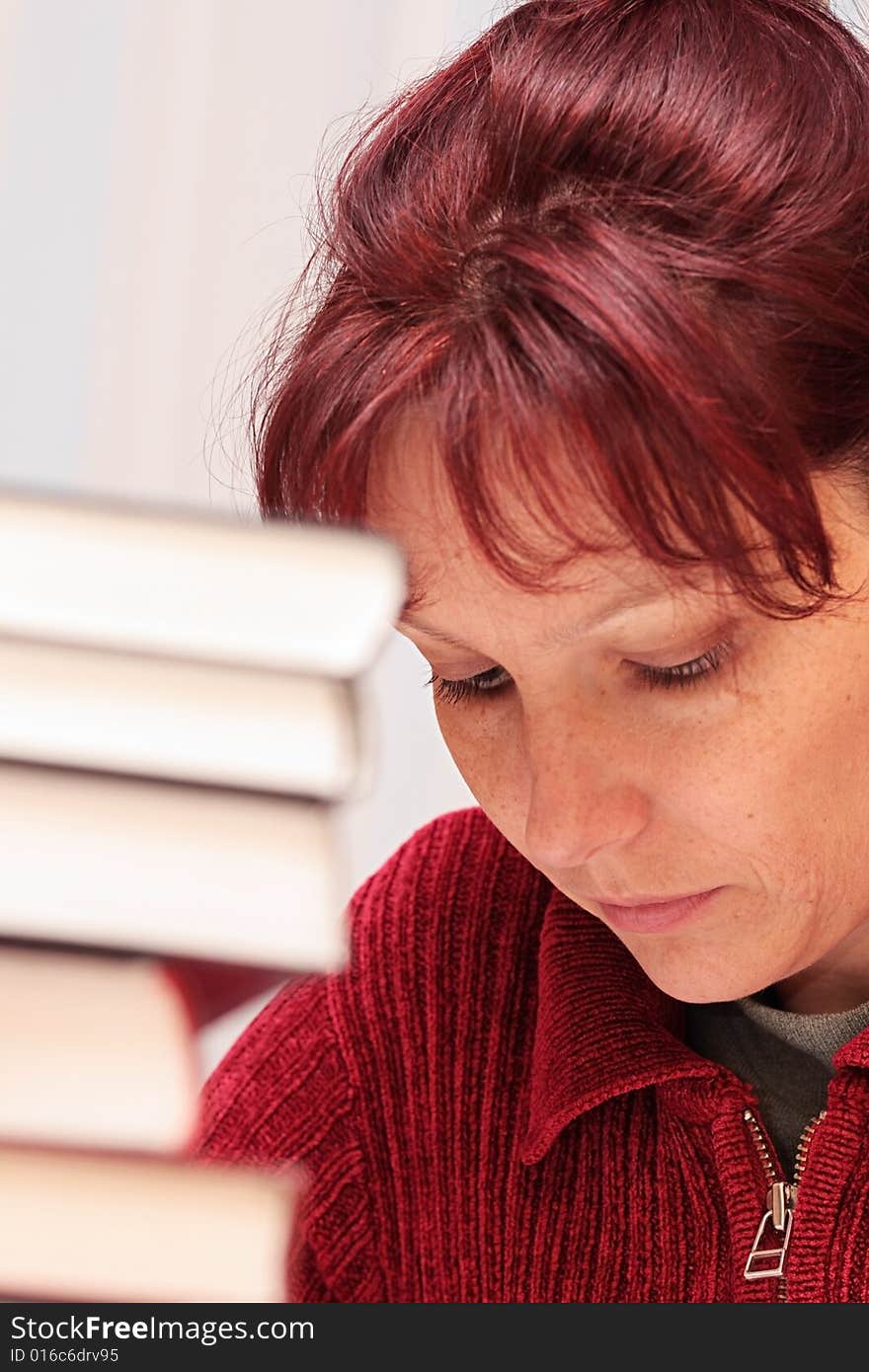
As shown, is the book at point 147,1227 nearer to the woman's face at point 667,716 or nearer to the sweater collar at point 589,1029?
the woman's face at point 667,716

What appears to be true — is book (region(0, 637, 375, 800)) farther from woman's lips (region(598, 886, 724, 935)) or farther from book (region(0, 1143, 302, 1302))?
woman's lips (region(598, 886, 724, 935))

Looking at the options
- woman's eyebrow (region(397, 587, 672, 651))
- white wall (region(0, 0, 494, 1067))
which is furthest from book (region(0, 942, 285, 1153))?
white wall (region(0, 0, 494, 1067))

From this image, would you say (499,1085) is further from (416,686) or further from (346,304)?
(416,686)

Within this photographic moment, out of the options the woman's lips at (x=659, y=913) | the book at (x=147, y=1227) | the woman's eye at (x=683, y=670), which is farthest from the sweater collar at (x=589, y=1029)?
the book at (x=147, y=1227)

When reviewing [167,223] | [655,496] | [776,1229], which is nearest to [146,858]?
[655,496]

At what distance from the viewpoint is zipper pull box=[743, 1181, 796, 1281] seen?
0.83 metres

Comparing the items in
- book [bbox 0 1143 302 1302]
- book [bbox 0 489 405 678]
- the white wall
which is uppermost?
the white wall

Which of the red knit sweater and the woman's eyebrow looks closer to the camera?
the woman's eyebrow

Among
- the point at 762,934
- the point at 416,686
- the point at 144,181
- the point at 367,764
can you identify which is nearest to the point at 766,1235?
the point at 762,934

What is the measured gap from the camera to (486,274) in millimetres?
686

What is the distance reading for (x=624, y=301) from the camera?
634 mm

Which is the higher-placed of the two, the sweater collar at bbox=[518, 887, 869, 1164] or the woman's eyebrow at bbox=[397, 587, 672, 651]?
the woman's eyebrow at bbox=[397, 587, 672, 651]

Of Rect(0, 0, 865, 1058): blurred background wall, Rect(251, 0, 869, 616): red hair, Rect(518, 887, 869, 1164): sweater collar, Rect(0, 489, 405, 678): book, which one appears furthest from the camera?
Rect(0, 0, 865, 1058): blurred background wall

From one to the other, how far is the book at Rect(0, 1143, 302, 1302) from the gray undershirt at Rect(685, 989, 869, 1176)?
600 millimetres
